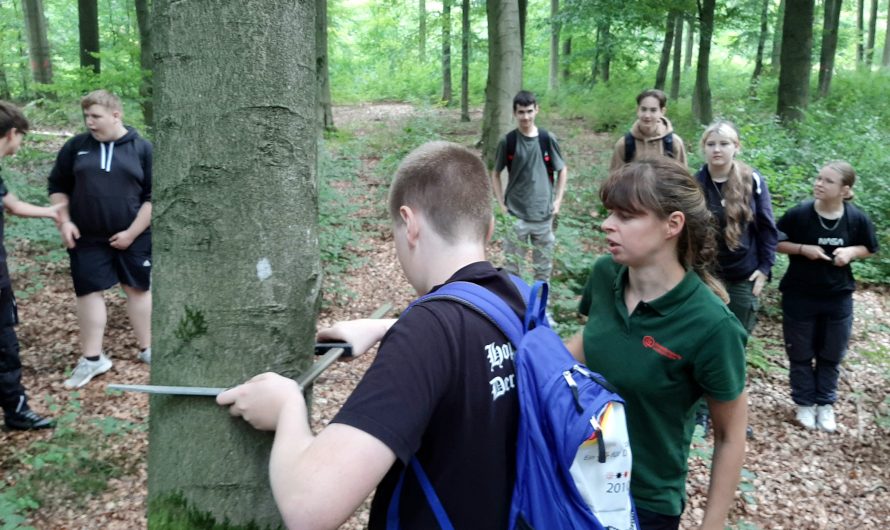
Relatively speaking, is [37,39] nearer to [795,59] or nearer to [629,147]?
[629,147]

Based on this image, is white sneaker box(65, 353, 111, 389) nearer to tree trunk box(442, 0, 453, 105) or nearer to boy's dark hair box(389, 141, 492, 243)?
boy's dark hair box(389, 141, 492, 243)

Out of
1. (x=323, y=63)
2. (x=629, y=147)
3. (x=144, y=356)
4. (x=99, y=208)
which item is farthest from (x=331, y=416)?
(x=323, y=63)

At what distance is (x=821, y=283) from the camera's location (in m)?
5.02

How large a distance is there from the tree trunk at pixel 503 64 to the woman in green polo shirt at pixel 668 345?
780 cm

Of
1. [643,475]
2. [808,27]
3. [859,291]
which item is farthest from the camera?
[808,27]

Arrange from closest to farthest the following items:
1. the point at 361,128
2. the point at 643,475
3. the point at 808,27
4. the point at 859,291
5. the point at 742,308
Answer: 1. the point at 643,475
2. the point at 742,308
3. the point at 859,291
4. the point at 808,27
5. the point at 361,128

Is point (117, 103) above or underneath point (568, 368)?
above

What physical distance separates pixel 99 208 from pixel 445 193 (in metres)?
4.35

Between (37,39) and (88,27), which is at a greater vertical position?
(37,39)

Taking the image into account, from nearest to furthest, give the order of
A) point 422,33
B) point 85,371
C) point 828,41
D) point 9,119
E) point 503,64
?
point 9,119
point 85,371
point 503,64
point 828,41
point 422,33

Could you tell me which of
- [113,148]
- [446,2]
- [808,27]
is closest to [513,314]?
[113,148]

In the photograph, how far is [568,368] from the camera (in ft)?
4.81

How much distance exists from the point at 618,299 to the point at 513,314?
1.04 m

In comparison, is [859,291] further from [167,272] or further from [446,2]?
[446,2]
